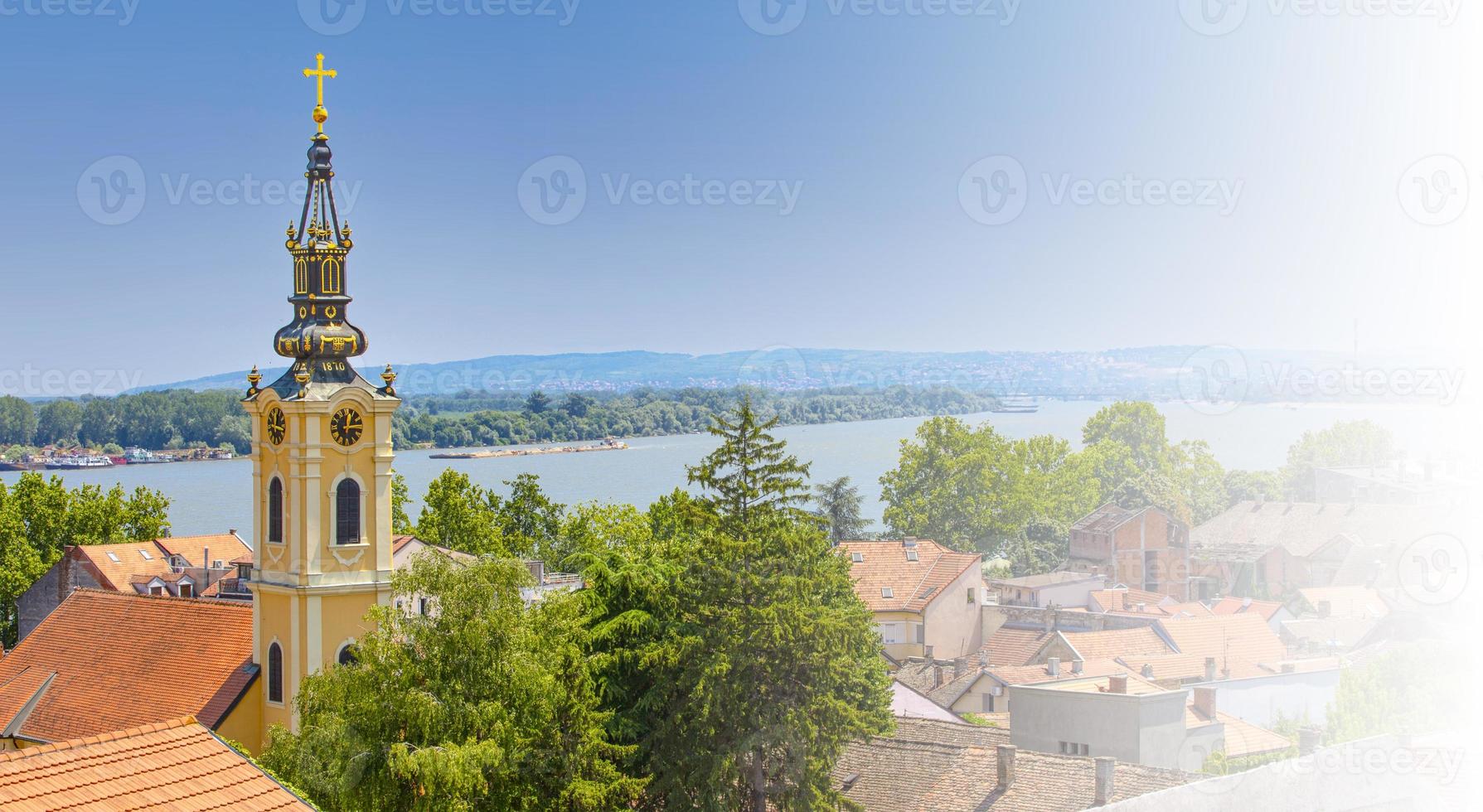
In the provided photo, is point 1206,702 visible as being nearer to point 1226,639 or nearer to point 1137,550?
point 1226,639

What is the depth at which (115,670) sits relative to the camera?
1048 inches

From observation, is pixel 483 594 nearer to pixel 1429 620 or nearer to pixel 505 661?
pixel 505 661

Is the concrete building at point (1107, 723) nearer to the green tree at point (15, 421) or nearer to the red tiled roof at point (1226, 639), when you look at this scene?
the red tiled roof at point (1226, 639)

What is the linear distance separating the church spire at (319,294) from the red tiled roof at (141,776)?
1578cm

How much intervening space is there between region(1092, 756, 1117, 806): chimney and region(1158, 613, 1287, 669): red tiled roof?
2322cm

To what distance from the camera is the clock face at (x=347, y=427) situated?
82.1 ft

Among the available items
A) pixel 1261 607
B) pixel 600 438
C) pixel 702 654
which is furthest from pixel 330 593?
pixel 600 438

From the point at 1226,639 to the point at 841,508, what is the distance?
123 feet

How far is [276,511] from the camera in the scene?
1008 inches

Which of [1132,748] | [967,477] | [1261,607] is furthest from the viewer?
[967,477]

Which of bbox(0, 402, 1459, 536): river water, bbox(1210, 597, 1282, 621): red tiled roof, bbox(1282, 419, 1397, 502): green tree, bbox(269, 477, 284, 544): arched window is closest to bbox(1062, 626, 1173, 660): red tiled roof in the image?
bbox(1210, 597, 1282, 621): red tiled roof

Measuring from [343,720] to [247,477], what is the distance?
117789 millimetres

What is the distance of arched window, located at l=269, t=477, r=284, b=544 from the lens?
25.4m

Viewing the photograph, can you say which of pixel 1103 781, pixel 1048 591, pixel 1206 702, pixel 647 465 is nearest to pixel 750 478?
pixel 1103 781
